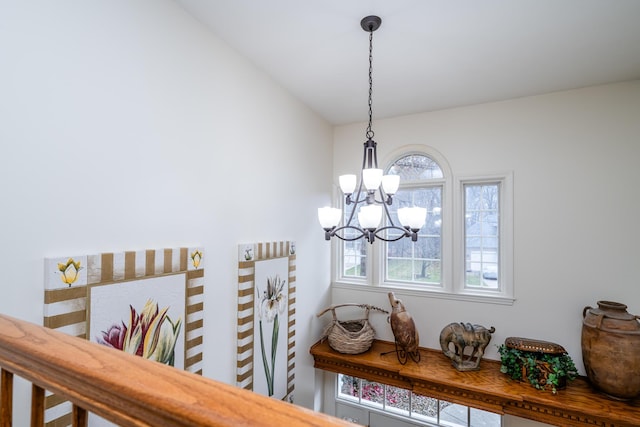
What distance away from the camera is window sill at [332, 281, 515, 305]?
112 inches

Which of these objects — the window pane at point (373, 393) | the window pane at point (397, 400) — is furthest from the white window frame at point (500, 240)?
the window pane at point (373, 393)

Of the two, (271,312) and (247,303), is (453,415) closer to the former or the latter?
(271,312)

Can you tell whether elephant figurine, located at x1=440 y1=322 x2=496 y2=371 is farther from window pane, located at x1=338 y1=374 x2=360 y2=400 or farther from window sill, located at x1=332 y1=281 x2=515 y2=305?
window pane, located at x1=338 y1=374 x2=360 y2=400

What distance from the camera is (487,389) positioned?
91.7 inches

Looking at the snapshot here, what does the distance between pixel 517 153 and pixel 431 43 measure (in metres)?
1.45

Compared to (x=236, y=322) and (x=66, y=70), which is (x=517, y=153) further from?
(x=66, y=70)

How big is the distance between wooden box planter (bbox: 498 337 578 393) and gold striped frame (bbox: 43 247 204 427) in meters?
2.41

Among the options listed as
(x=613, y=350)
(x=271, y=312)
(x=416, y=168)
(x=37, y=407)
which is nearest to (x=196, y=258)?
(x=271, y=312)

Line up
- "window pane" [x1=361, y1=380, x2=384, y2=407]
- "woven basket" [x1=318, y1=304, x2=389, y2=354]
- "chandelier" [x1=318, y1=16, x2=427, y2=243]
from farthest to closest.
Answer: "window pane" [x1=361, y1=380, x2=384, y2=407]
"woven basket" [x1=318, y1=304, x2=389, y2=354]
"chandelier" [x1=318, y1=16, x2=427, y2=243]

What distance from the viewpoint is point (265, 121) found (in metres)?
2.44

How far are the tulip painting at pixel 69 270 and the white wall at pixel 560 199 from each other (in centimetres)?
288

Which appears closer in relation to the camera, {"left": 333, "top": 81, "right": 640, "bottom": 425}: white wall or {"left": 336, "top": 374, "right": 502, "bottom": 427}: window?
{"left": 333, "top": 81, "right": 640, "bottom": 425}: white wall

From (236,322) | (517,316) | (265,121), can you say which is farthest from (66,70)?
(517,316)

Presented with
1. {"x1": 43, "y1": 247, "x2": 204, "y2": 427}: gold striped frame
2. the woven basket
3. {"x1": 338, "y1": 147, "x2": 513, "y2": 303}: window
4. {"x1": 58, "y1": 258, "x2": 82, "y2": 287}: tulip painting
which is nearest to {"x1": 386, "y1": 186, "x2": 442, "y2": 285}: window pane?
{"x1": 338, "y1": 147, "x2": 513, "y2": 303}: window
